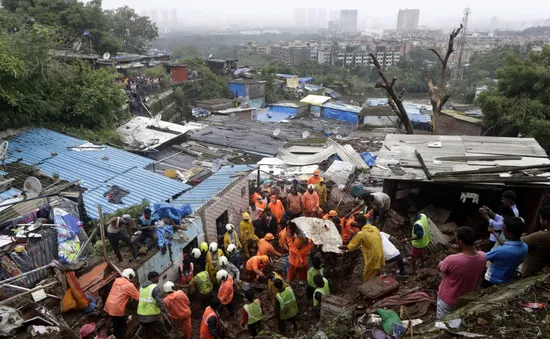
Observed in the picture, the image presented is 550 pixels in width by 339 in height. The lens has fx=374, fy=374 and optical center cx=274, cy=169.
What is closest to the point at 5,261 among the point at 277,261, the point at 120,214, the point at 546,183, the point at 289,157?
the point at 120,214

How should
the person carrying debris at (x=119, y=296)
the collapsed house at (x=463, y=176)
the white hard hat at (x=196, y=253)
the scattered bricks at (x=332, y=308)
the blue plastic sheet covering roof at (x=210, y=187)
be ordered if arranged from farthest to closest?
the blue plastic sheet covering roof at (x=210, y=187), the white hard hat at (x=196, y=253), the collapsed house at (x=463, y=176), the person carrying debris at (x=119, y=296), the scattered bricks at (x=332, y=308)

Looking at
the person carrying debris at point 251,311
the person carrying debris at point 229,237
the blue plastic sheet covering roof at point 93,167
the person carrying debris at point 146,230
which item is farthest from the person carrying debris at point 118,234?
the person carrying debris at point 251,311

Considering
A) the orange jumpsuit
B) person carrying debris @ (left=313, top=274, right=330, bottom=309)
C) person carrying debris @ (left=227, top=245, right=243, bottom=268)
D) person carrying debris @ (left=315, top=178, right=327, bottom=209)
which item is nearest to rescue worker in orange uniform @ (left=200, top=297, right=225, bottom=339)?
the orange jumpsuit

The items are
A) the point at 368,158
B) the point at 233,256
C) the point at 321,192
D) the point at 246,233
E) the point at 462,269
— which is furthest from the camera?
the point at 368,158

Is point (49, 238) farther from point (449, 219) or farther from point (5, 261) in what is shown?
point (449, 219)

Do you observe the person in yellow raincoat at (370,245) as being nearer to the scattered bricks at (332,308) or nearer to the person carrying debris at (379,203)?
the scattered bricks at (332,308)

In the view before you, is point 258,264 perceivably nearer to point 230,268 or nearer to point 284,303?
point 230,268

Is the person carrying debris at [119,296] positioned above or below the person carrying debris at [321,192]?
above

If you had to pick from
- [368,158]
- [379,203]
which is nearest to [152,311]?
[379,203]
